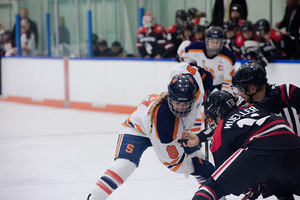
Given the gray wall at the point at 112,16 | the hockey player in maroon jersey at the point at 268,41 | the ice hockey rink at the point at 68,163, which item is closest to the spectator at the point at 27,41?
the gray wall at the point at 112,16

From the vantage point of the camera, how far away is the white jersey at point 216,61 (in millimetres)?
4543

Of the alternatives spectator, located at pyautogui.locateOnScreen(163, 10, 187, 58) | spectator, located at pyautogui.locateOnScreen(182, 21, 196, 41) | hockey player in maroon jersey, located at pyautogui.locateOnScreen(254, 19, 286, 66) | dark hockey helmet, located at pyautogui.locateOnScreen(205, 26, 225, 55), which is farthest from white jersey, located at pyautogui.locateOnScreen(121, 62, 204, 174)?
spectator, located at pyautogui.locateOnScreen(163, 10, 187, 58)

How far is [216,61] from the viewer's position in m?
4.58

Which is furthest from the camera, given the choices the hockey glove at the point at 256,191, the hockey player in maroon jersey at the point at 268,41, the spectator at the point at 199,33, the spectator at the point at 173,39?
the spectator at the point at 173,39

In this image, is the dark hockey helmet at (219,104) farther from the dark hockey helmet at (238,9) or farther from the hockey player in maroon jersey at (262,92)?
the dark hockey helmet at (238,9)

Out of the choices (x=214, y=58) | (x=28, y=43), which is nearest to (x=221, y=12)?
(x=214, y=58)

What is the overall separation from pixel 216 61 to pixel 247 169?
2.68m

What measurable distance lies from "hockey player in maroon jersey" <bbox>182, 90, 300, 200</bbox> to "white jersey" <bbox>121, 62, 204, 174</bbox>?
1.10 feet

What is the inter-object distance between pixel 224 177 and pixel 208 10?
18.3ft

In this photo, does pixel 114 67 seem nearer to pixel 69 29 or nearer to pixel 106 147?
pixel 69 29

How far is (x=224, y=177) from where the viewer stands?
79.6 inches

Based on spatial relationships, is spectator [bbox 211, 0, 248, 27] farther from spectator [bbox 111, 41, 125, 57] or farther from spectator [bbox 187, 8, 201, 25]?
spectator [bbox 111, 41, 125, 57]

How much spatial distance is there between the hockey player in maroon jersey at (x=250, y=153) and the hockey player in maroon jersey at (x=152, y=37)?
5110 millimetres

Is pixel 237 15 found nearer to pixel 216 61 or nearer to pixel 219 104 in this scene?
pixel 216 61
